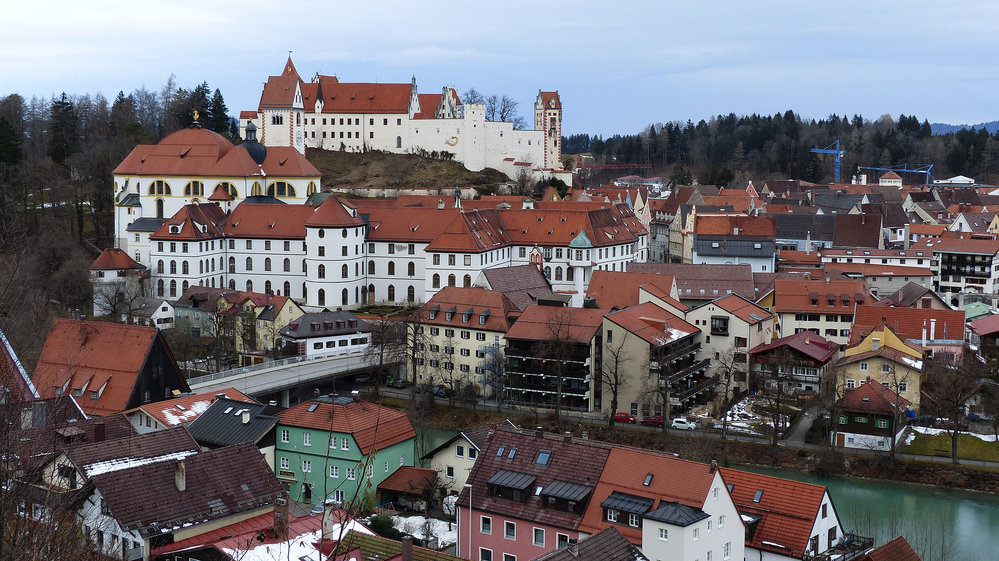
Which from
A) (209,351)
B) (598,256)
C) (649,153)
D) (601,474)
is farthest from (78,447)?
(649,153)

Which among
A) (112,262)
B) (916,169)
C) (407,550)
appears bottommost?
(407,550)

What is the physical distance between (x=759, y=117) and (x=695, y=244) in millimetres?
84577

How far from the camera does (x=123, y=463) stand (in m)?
19.5

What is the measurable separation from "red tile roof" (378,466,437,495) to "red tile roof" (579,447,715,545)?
5554 mm

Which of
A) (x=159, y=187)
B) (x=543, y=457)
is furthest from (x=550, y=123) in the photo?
(x=543, y=457)

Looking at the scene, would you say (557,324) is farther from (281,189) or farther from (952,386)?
(281,189)

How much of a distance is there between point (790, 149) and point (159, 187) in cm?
8041

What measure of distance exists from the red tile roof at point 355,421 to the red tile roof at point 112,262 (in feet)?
79.9

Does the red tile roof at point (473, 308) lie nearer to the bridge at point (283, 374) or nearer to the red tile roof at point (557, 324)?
the red tile roof at point (557, 324)

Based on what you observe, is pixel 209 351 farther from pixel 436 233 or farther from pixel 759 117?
pixel 759 117

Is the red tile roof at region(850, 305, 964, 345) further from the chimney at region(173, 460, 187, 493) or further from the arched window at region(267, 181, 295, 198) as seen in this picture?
the arched window at region(267, 181, 295, 198)

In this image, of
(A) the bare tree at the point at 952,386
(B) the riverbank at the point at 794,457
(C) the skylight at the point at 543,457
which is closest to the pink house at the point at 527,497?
(C) the skylight at the point at 543,457

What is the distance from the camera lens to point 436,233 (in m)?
49.8

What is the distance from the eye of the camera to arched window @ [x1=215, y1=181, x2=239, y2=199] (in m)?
54.7
